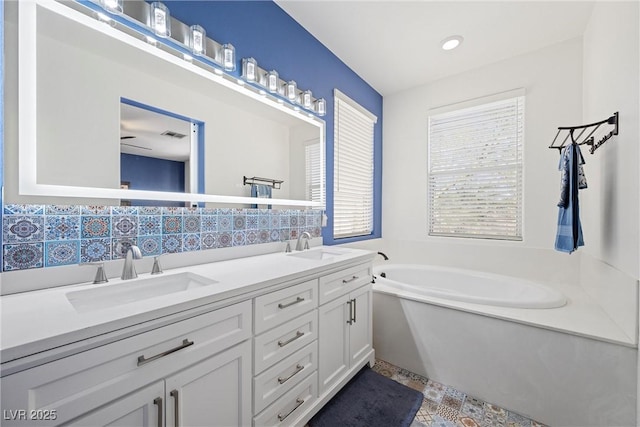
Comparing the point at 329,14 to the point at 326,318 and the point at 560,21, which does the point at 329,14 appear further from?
the point at 326,318

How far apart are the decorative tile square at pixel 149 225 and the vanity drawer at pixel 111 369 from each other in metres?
0.61

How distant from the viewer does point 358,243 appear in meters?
2.79

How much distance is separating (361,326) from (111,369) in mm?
1460

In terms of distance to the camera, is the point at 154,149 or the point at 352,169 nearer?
the point at 154,149

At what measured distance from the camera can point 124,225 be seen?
1159mm

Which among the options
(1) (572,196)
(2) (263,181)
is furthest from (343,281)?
(1) (572,196)

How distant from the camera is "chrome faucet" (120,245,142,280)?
1.06 m

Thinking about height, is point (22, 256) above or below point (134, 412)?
above

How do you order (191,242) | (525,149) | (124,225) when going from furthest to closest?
(525,149), (191,242), (124,225)

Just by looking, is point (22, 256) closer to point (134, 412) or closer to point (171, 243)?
point (171, 243)

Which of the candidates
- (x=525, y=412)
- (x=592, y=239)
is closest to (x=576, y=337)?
(x=525, y=412)

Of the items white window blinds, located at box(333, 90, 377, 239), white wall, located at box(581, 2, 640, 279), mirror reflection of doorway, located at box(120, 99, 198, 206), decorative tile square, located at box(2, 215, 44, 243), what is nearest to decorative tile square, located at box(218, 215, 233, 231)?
mirror reflection of doorway, located at box(120, 99, 198, 206)

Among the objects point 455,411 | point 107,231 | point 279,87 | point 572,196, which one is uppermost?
point 279,87

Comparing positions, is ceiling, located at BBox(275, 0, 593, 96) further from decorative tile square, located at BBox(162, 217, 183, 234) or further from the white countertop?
the white countertop
